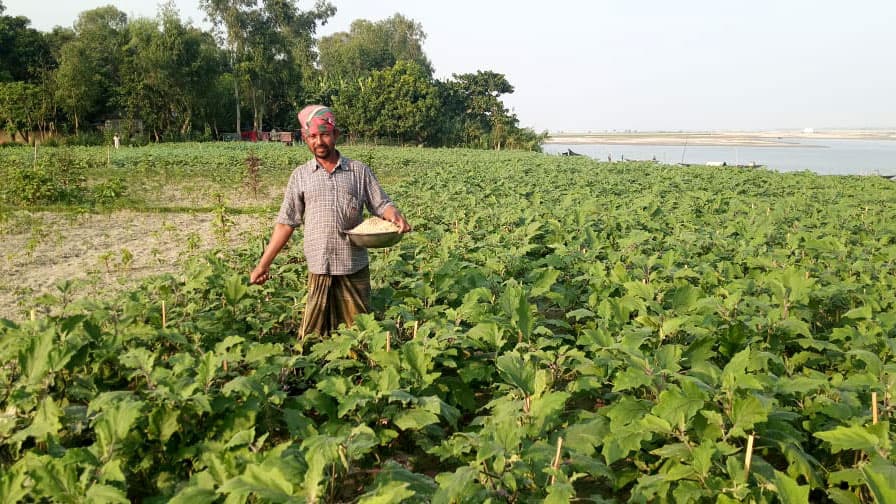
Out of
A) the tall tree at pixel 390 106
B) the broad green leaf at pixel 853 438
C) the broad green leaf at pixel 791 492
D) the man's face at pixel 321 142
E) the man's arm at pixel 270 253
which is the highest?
the tall tree at pixel 390 106

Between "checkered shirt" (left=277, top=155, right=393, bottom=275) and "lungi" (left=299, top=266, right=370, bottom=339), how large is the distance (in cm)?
7

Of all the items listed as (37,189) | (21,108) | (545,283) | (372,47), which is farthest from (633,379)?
(372,47)

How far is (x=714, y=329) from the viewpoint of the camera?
335cm

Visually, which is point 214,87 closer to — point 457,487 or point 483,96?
point 483,96

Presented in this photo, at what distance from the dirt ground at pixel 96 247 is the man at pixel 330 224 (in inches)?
81.6

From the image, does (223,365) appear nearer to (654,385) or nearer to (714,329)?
A: (654,385)

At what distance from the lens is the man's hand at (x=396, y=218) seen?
3.48m

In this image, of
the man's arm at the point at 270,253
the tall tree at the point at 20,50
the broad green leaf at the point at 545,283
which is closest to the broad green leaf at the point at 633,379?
the broad green leaf at the point at 545,283

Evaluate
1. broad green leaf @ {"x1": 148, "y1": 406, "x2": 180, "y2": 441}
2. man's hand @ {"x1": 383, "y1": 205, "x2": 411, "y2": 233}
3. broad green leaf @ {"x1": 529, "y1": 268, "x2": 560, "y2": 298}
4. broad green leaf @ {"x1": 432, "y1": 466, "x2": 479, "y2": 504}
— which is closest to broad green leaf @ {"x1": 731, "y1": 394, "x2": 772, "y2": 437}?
broad green leaf @ {"x1": 432, "y1": 466, "x2": 479, "y2": 504}

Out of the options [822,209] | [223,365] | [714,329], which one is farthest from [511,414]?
[822,209]

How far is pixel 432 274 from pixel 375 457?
6.11 feet

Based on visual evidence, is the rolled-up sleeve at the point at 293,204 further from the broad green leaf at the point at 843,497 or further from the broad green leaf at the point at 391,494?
the broad green leaf at the point at 843,497

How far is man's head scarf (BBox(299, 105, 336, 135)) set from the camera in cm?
336

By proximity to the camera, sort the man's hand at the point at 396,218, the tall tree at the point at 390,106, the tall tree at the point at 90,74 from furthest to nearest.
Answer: the tall tree at the point at 390,106 < the tall tree at the point at 90,74 < the man's hand at the point at 396,218
